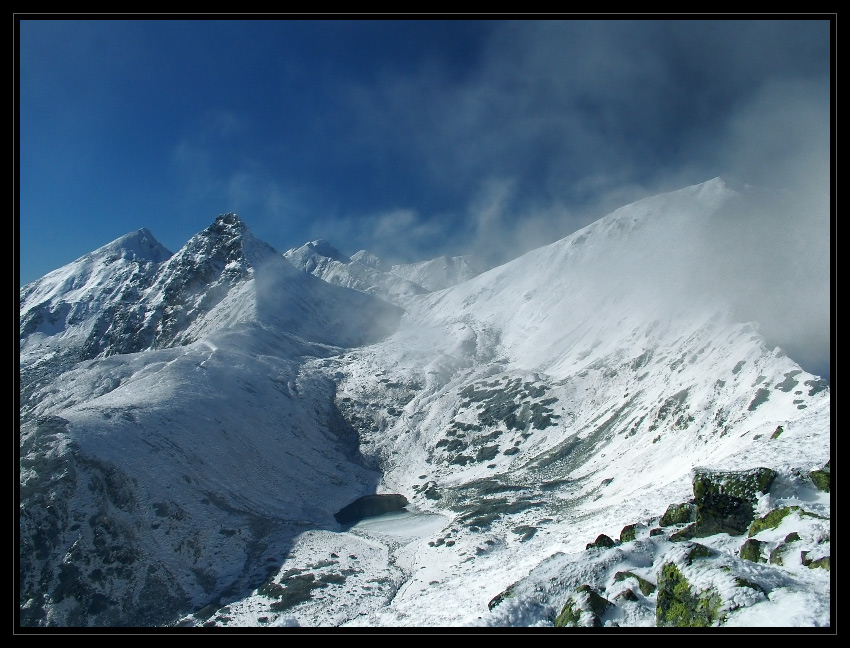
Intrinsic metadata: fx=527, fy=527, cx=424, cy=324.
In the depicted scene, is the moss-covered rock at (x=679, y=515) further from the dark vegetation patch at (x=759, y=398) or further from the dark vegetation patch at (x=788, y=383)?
the dark vegetation patch at (x=788, y=383)

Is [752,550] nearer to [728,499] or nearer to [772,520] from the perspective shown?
[772,520]

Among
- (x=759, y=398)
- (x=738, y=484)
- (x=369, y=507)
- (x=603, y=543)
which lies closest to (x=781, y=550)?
(x=738, y=484)

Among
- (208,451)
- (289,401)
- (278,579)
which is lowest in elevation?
(278,579)

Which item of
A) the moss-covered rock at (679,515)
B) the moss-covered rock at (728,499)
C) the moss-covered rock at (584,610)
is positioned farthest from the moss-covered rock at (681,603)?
the moss-covered rock at (679,515)

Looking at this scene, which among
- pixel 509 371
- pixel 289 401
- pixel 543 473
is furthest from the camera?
pixel 509 371

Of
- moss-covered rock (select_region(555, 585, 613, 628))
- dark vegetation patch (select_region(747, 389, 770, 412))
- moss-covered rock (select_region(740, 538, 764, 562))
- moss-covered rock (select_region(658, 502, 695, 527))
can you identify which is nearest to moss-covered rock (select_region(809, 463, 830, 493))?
moss-covered rock (select_region(658, 502, 695, 527))
